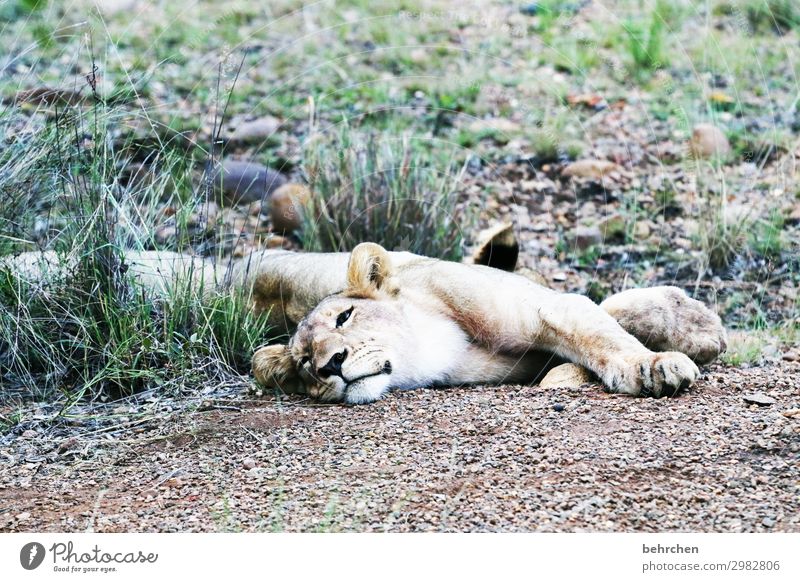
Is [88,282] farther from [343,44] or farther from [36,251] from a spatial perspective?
[343,44]

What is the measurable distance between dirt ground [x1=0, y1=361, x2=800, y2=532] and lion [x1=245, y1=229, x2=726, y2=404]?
0.12 m

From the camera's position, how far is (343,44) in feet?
34.0

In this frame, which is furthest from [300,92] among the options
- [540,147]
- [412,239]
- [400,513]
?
[400,513]

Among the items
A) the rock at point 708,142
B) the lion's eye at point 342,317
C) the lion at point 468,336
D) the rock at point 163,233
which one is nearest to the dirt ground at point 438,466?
the lion at point 468,336

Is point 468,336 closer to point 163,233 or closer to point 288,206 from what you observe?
point 163,233

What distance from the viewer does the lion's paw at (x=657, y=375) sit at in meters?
4.74

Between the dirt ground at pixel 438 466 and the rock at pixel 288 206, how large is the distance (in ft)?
8.99

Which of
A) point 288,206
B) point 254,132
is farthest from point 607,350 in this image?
point 254,132

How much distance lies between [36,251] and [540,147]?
4.25 metres

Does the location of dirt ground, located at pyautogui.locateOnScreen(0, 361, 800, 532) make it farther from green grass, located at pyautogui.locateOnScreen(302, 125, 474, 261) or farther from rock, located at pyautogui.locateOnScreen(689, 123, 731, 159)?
rock, located at pyautogui.locateOnScreen(689, 123, 731, 159)

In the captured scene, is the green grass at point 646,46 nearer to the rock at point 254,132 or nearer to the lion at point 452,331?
the rock at point 254,132

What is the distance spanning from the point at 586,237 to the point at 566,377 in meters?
2.69

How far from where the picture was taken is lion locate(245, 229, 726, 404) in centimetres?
493
